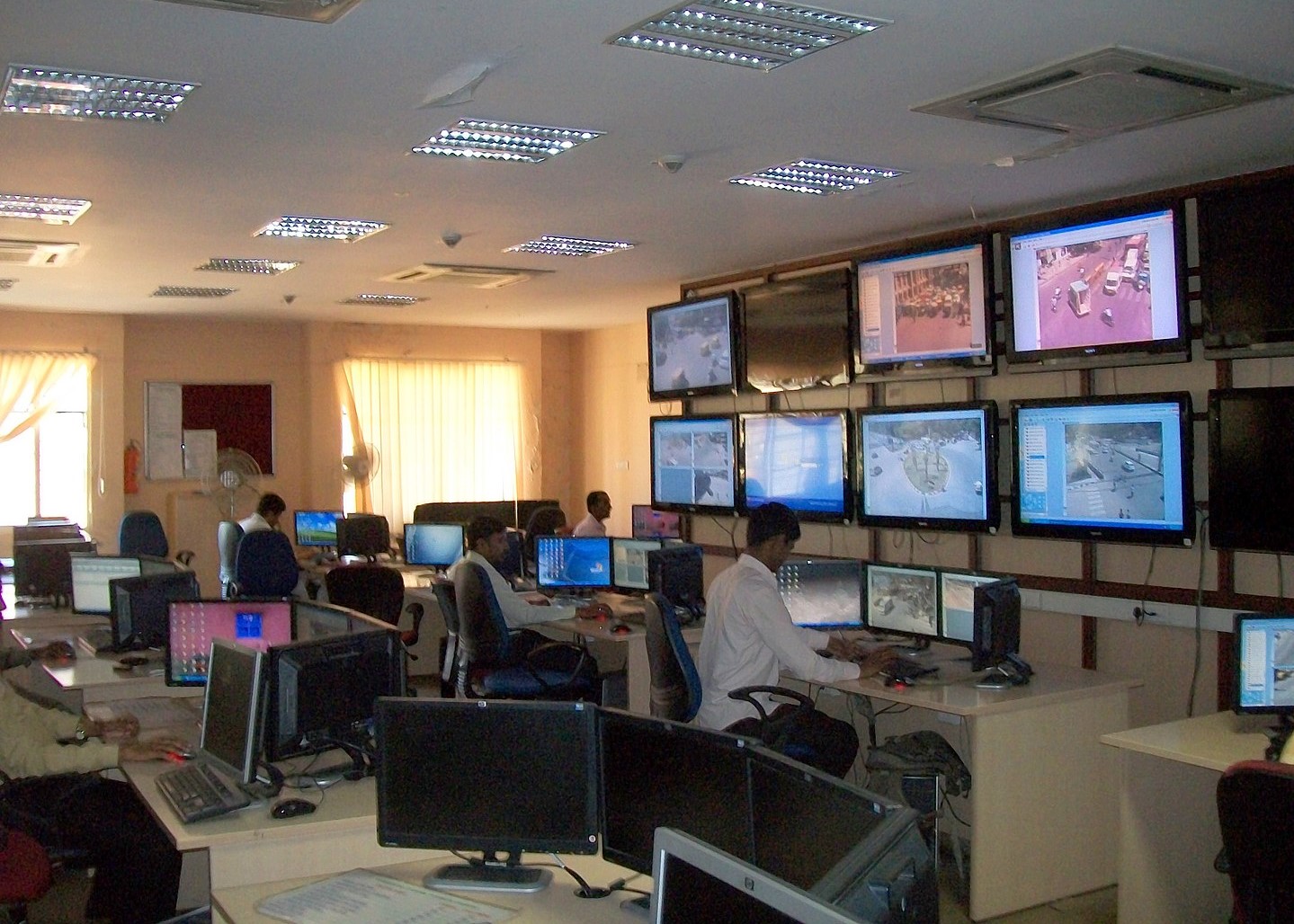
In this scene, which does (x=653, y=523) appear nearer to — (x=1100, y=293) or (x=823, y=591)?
(x=823, y=591)

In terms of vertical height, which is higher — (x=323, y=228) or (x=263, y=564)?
(x=323, y=228)

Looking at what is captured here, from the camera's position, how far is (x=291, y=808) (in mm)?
3135

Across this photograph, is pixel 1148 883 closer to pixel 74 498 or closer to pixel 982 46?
pixel 982 46

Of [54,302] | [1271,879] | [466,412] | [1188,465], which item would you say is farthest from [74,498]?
[1271,879]

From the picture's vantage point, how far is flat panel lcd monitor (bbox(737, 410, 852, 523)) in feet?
23.0

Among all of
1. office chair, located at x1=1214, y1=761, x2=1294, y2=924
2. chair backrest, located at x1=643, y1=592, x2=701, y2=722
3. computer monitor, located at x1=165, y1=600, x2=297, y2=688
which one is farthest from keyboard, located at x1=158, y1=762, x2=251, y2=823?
office chair, located at x1=1214, y1=761, x2=1294, y2=924

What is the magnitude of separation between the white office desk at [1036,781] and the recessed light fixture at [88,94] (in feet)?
10.9

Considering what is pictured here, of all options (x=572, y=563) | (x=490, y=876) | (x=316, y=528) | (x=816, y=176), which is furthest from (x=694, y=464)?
(x=490, y=876)

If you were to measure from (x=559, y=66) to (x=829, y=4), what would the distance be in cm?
93

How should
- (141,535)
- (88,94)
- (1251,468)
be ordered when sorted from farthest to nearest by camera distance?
(141,535)
(1251,468)
(88,94)

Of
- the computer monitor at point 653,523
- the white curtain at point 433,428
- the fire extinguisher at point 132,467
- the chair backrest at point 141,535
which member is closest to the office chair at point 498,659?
the computer monitor at point 653,523

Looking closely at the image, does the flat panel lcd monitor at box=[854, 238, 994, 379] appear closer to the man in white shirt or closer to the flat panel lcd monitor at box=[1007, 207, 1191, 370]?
the flat panel lcd monitor at box=[1007, 207, 1191, 370]

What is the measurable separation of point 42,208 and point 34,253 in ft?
4.36

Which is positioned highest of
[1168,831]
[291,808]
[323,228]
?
[323,228]
